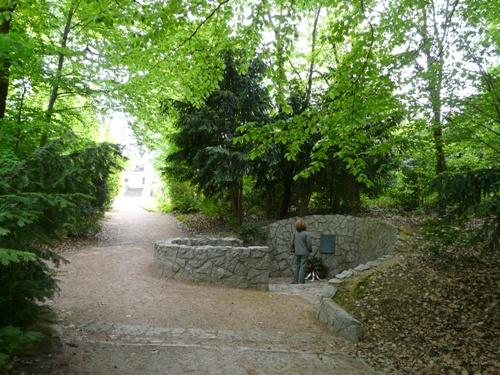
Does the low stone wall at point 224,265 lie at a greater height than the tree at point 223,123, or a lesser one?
lesser

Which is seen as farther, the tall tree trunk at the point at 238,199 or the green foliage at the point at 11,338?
A: the tall tree trunk at the point at 238,199

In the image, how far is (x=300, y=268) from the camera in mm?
9578

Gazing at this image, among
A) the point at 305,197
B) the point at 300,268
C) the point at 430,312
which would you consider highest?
the point at 305,197

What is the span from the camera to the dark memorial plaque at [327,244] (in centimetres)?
1166

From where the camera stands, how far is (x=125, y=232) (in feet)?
47.5

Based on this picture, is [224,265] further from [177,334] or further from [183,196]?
[183,196]

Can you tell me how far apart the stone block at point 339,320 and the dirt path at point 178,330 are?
150 millimetres

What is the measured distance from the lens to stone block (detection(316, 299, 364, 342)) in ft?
16.5

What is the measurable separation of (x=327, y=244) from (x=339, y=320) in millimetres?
6483

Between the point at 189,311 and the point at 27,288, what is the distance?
2.95 meters

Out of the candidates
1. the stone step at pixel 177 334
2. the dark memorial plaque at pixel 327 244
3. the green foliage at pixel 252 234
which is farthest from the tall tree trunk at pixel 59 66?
the dark memorial plaque at pixel 327 244

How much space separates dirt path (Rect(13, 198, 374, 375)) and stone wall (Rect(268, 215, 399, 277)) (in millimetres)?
4188

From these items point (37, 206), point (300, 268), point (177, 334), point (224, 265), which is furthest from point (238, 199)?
point (37, 206)

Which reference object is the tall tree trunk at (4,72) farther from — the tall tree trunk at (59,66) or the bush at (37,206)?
the bush at (37,206)
